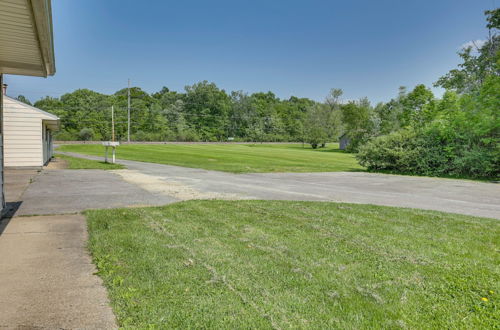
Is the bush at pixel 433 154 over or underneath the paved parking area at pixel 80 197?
over

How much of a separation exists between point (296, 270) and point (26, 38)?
4.84m

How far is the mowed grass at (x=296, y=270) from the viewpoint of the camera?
257cm

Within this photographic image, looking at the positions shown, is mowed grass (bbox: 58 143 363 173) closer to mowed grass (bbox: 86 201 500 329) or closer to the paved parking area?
the paved parking area

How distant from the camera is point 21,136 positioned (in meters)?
15.9

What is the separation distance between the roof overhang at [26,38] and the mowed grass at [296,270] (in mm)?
2819

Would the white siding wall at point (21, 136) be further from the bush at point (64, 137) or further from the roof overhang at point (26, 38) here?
the bush at point (64, 137)

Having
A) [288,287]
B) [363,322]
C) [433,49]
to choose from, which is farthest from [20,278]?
[433,49]

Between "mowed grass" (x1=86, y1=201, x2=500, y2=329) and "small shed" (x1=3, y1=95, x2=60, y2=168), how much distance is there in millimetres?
13077

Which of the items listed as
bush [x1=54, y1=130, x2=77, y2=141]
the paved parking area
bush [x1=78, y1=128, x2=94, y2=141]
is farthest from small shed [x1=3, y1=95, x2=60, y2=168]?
bush [x1=78, y1=128, x2=94, y2=141]

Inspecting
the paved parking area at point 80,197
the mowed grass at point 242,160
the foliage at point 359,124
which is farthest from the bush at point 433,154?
the foliage at point 359,124

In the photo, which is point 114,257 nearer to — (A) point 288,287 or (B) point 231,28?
(A) point 288,287

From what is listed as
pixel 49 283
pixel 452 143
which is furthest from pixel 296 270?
pixel 452 143

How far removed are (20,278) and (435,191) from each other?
11685mm

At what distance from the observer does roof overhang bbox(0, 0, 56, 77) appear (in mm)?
3488
